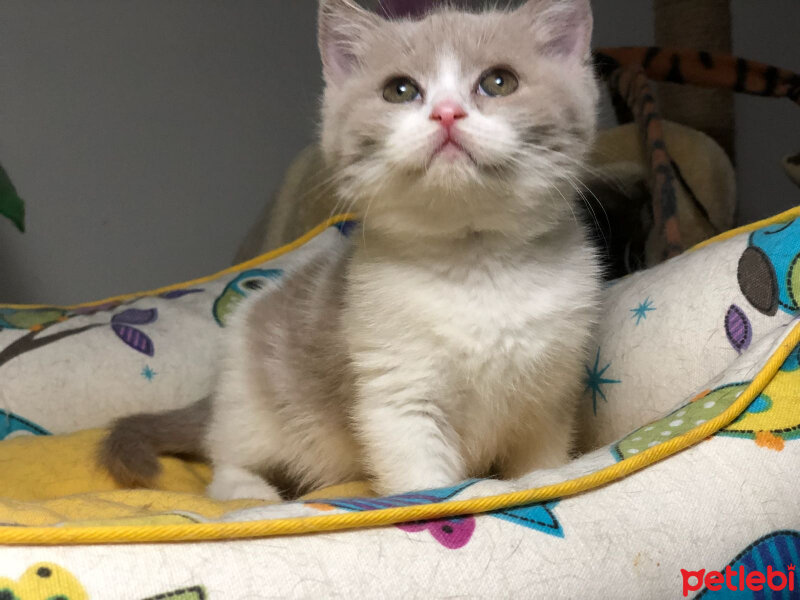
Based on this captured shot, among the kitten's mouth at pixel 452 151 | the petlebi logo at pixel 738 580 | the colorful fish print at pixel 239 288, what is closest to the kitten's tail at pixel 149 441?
the colorful fish print at pixel 239 288

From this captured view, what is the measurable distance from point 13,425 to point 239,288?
1.71ft

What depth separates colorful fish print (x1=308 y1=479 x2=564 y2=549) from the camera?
0.71 m

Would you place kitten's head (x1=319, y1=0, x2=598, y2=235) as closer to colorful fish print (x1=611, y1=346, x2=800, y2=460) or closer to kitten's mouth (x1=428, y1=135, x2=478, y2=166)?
kitten's mouth (x1=428, y1=135, x2=478, y2=166)

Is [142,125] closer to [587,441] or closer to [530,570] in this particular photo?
[587,441]

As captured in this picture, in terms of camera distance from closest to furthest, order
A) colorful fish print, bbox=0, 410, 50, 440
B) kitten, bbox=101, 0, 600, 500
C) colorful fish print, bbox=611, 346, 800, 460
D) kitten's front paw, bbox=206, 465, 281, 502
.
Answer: colorful fish print, bbox=611, 346, 800, 460 < kitten, bbox=101, 0, 600, 500 < kitten's front paw, bbox=206, 465, 281, 502 < colorful fish print, bbox=0, 410, 50, 440

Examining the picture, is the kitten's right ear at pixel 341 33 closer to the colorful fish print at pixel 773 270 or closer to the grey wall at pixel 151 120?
the colorful fish print at pixel 773 270

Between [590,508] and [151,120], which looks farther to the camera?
[151,120]

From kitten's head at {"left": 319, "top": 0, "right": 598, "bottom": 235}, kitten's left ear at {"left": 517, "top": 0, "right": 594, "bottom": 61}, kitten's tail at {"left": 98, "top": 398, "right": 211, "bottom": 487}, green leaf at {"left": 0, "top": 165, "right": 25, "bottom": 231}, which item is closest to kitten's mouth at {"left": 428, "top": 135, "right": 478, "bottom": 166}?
kitten's head at {"left": 319, "top": 0, "right": 598, "bottom": 235}

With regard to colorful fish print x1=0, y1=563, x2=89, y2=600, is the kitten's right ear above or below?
above

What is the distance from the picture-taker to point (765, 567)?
755mm

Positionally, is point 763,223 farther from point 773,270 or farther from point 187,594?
point 187,594

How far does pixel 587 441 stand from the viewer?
4.17 ft

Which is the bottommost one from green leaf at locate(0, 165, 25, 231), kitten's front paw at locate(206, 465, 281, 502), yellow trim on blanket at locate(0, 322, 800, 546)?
kitten's front paw at locate(206, 465, 281, 502)

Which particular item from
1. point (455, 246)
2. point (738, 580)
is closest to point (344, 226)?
point (455, 246)
